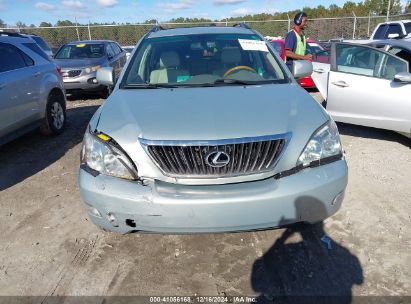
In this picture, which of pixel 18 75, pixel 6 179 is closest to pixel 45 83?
pixel 18 75

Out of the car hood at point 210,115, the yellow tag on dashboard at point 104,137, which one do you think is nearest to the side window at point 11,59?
the car hood at point 210,115

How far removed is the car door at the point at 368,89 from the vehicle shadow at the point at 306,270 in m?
2.48

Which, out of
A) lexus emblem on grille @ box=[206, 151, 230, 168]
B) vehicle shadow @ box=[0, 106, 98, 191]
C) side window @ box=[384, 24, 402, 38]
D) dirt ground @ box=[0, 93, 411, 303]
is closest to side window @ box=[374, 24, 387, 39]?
side window @ box=[384, 24, 402, 38]

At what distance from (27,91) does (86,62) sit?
4.35 m

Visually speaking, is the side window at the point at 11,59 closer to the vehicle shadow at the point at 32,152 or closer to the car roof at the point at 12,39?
the car roof at the point at 12,39

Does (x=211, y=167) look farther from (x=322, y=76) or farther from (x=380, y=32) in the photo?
(x=380, y=32)

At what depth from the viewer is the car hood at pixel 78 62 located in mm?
9023

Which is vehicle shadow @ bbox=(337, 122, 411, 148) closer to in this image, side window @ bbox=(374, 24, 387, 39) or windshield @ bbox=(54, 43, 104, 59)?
side window @ bbox=(374, 24, 387, 39)

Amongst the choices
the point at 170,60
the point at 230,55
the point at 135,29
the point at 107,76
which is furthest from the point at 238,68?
the point at 135,29

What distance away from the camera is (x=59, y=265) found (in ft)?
8.82

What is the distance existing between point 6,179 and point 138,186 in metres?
2.84

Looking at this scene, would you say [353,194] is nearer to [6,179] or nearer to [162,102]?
[162,102]

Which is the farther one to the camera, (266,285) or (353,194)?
(353,194)

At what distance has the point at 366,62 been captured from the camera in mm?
5016
